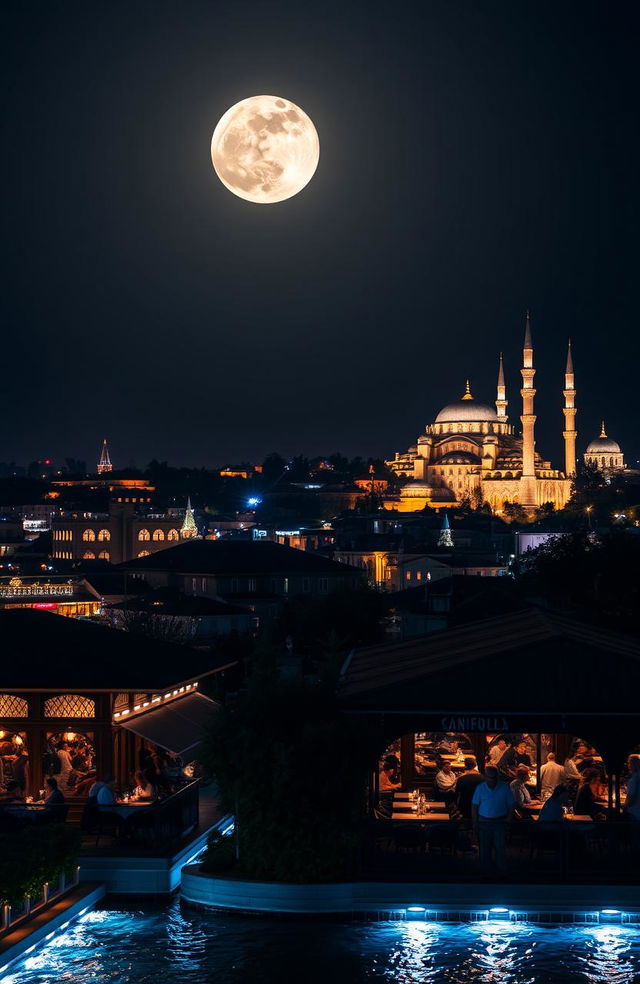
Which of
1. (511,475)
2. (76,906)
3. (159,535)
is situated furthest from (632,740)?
(511,475)

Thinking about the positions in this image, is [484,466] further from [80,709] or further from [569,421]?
[80,709]

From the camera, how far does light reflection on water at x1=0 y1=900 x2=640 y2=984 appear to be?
13125 millimetres

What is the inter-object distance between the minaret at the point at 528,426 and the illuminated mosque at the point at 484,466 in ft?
0.35

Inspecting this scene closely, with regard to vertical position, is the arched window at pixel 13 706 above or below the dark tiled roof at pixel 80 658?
below

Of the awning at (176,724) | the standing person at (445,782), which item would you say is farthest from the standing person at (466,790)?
the awning at (176,724)

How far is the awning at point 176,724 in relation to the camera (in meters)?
17.2

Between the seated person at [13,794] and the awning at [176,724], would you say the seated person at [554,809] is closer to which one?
the awning at [176,724]

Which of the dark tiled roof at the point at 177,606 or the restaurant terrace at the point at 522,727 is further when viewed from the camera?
the dark tiled roof at the point at 177,606

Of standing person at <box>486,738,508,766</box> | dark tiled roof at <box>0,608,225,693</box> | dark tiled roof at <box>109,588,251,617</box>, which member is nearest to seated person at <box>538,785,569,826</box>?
standing person at <box>486,738,508,766</box>

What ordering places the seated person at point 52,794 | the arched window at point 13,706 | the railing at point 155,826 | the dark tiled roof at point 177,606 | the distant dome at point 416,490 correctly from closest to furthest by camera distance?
1. the railing at point 155,826
2. the seated person at point 52,794
3. the arched window at point 13,706
4. the dark tiled roof at point 177,606
5. the distant dome at point 416,490

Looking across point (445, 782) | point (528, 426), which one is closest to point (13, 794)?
point (445, 782)

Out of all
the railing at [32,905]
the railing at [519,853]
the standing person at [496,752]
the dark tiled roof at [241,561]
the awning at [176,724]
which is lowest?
the railing at [32,905]

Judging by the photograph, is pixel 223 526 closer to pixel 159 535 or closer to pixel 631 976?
pixel 159 535

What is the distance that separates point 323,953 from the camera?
13.5 meters
